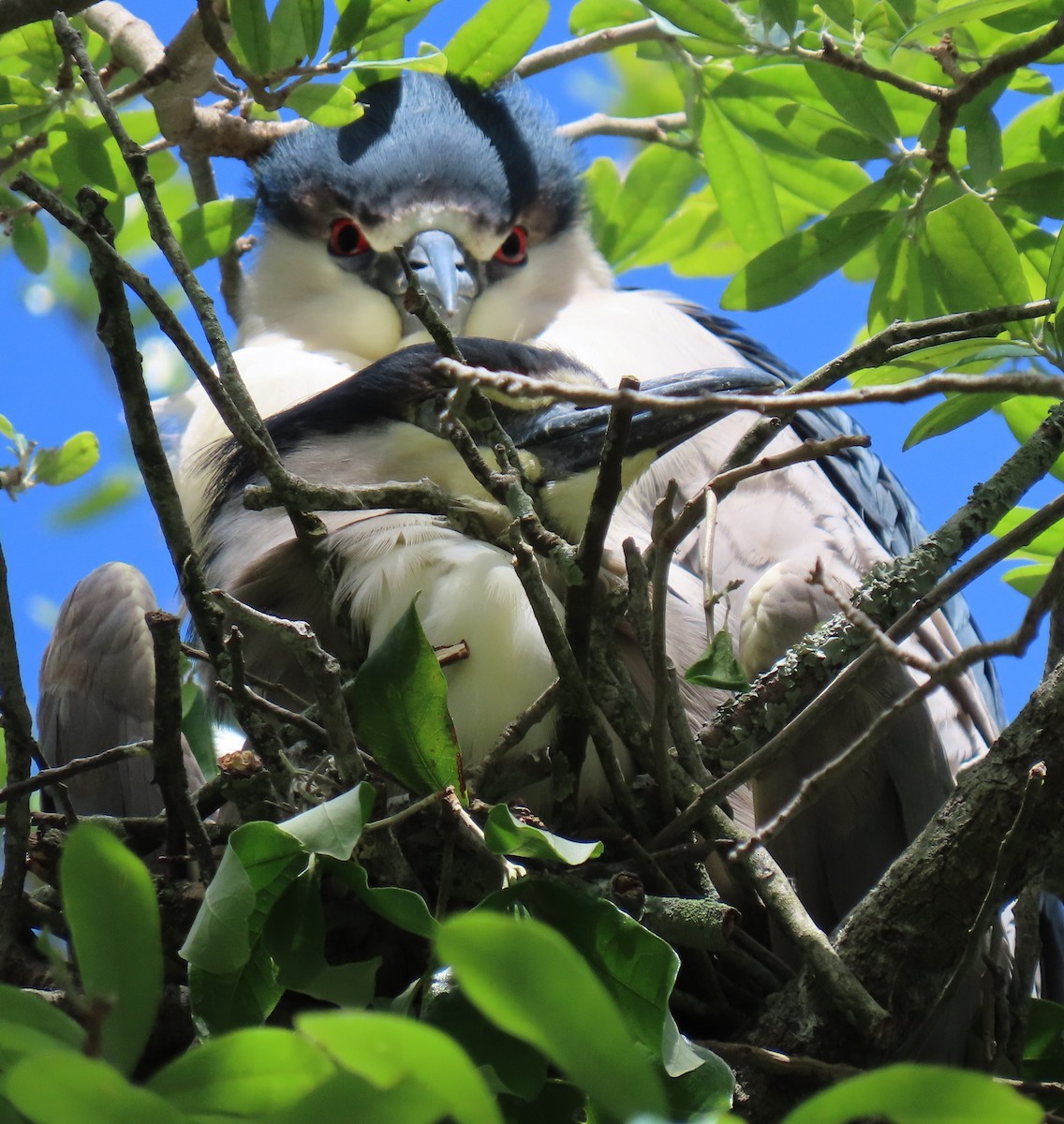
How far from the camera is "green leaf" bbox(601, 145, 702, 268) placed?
321 cm

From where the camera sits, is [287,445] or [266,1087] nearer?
[266,1087]

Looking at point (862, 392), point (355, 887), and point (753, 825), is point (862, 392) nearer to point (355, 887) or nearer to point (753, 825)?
point (355, 887)

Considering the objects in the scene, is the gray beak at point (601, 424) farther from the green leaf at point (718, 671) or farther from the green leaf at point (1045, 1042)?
the green leaf at point (1045, 1042)

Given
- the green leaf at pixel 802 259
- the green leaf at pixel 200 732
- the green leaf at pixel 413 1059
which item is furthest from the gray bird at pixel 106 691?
the green leaf at pixel 413 1059

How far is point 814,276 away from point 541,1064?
1.37 m

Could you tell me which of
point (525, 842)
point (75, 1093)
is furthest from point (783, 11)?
point (75, 1093)

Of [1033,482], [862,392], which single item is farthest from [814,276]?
[862,392]

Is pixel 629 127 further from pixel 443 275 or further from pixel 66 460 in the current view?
pixel 66 460

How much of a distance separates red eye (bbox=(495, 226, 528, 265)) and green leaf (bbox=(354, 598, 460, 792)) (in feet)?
6.82

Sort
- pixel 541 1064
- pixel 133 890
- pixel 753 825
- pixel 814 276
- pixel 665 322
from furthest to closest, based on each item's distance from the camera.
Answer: pixel 665 322 → pixel 814 276 → pixel 753 825 → pixel 541 1064 → pixel 133 890

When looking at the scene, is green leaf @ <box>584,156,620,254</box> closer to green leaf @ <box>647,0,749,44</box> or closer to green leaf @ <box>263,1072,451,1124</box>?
green leaf @ <box>647,0,749,44</box>

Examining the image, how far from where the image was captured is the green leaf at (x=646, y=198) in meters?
3.21

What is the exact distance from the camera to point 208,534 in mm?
2434

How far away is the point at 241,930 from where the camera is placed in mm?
1302
